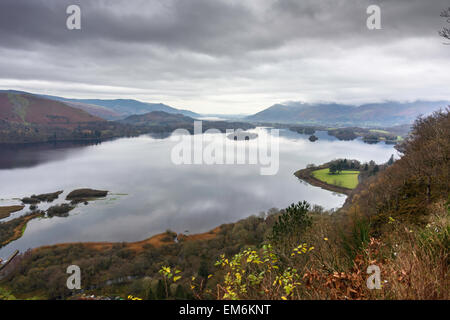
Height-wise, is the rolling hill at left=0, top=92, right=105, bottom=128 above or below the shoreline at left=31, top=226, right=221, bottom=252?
above

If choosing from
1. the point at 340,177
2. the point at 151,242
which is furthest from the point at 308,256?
the point at 340,177

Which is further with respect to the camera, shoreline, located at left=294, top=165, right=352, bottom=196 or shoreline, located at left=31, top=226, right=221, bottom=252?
shoreline, located at left=294, top=165, right=352, bottom=196

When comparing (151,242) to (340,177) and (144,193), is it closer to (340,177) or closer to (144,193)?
(144,193)

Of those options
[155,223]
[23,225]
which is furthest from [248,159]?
[23,225]

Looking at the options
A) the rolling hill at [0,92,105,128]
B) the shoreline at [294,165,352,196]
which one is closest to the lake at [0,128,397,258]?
the shoreline at [294,165,352,196]

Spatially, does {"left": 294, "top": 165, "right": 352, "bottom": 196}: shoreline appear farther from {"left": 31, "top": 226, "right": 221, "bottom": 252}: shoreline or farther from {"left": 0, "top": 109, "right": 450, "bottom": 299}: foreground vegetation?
{"left": 31, "top": 226, "right": 221, "bottom": 252}: shoreline

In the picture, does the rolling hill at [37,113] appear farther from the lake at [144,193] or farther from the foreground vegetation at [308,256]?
the foreground vegetation at [308,256]
